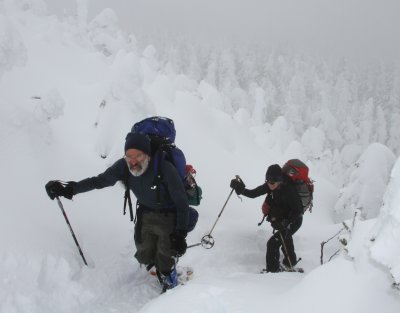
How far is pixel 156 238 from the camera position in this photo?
5.29m

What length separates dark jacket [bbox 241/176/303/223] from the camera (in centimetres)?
628

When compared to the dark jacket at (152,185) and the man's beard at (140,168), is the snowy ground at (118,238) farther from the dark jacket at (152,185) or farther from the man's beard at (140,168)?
the man's beard at (140,168)

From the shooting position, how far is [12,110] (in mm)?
6578

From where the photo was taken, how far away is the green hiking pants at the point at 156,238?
504 cm

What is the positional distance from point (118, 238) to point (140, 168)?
258 centimetres

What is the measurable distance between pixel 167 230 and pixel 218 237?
8.64ft

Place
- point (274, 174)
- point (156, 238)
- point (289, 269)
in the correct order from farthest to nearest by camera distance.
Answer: point (289, 269)
point (274, 174)
point (156, 238)

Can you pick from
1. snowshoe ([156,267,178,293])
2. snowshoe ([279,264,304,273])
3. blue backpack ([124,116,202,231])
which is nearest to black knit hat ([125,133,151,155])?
blue backpack ([124,116,202,231])

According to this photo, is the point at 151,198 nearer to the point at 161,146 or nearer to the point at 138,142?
the point at 161,146

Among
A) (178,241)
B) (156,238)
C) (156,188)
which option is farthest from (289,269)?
(156,188)

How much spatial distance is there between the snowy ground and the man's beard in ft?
4.82

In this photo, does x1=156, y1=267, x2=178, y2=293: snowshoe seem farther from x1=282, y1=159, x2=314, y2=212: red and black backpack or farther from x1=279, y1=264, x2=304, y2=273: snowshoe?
x1=282, y1=159, x2=314, y2=212: red and black backpack

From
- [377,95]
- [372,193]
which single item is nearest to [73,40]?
[372,193]

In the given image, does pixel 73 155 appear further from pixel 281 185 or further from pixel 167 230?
pixel 281 185
